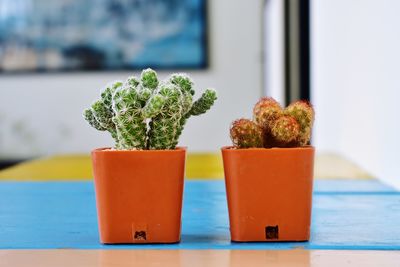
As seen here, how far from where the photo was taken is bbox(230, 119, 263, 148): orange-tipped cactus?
38.2 inches

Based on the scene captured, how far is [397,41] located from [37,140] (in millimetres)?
3372

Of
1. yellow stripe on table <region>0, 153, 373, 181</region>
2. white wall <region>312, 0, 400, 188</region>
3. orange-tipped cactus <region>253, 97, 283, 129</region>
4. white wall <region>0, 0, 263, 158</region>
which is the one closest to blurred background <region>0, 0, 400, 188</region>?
white wall <region>0, 0, 263, 158</region>

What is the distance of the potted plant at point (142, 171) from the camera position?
96cm

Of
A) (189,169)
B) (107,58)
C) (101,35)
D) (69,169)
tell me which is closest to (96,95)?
(107,58)

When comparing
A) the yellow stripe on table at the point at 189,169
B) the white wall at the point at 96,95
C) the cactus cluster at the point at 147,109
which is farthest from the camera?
the white wall at the point at 96,95

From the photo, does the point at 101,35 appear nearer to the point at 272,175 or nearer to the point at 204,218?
the point at 204,218

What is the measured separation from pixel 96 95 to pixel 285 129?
3777 millimetres

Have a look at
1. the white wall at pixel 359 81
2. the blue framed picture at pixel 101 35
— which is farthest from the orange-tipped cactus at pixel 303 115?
the blue framed picture at pixel 101 35

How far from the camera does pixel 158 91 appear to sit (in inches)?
36.9

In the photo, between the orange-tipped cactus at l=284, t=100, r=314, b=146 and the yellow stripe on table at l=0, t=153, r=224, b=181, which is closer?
the orange-tipped cactus at l=284, t=100, r=314, b=146

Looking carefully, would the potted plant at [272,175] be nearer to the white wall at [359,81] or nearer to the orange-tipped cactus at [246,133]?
the orange-tipped cactus at [246,133]

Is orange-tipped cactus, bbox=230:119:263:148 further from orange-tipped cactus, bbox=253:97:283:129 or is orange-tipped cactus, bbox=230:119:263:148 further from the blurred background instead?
the blurred background

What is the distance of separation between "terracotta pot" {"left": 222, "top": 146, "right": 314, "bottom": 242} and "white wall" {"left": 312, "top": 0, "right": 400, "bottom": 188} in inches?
33.4

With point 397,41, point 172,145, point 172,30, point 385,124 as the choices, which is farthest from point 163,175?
point 172,30
